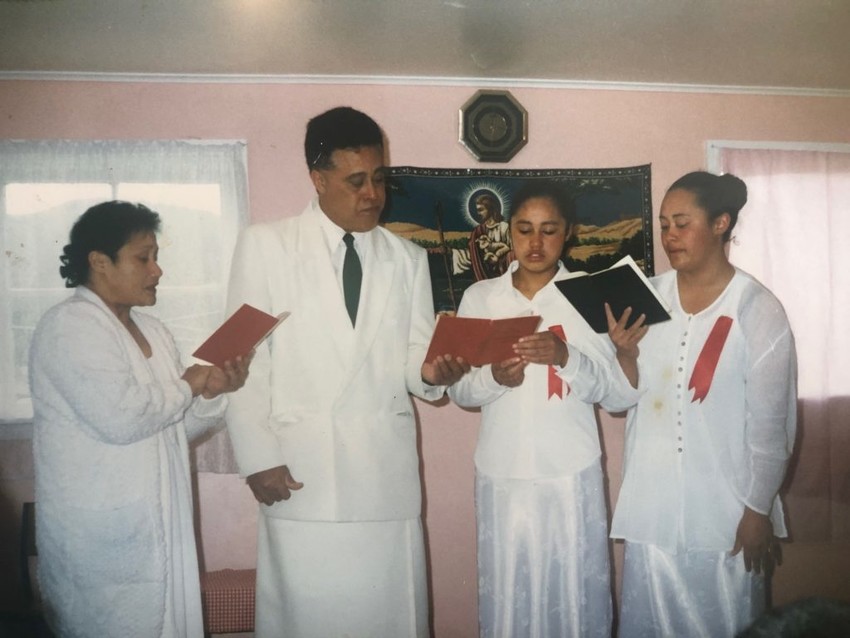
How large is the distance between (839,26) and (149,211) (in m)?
1.57

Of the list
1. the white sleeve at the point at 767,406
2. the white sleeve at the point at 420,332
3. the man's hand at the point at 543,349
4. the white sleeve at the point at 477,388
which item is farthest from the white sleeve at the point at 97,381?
the white sleeve at the point at 767,406

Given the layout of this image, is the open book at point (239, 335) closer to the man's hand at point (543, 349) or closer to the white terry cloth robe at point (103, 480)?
the white terry cloth robe at point (103, 480)

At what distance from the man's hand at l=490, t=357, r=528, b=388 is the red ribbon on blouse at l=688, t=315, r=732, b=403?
1.28 ft

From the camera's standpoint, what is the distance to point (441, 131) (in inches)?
64.8

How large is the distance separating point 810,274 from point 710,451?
51cm

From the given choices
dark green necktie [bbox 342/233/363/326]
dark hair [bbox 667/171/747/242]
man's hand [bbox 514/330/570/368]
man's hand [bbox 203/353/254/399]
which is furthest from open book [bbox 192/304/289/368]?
dark hair [bbox 667/171/747/242]

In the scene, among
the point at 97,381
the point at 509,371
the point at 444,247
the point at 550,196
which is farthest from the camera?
the point at 444,247

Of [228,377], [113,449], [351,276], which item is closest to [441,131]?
[351,276]

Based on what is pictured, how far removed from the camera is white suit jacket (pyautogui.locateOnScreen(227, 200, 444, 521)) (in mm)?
1427

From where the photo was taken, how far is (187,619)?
1.42m

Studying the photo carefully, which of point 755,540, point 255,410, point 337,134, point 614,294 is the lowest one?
point 755,540

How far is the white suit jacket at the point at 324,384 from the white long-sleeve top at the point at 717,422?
52 cm

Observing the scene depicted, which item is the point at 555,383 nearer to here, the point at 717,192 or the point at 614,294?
the point at 614,294

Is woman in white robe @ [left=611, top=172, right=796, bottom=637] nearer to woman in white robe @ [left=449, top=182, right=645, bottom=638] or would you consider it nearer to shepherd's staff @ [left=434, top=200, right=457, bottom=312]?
woman in white robe @ [left=449, top=182, right=645, bottom=638]
